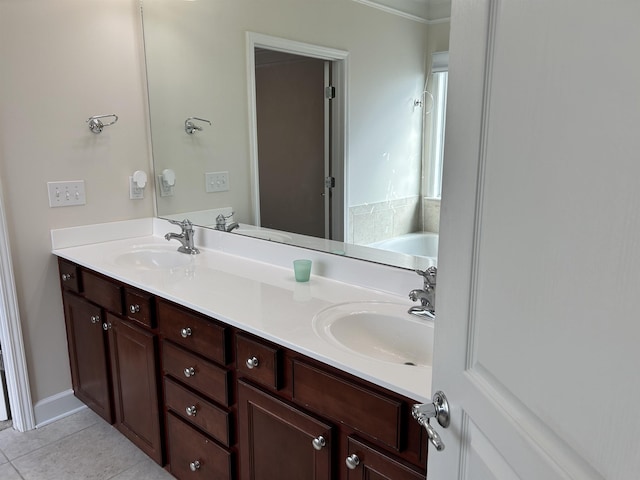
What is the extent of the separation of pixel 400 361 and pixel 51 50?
2043mm

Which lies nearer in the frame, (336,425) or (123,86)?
(336,425)

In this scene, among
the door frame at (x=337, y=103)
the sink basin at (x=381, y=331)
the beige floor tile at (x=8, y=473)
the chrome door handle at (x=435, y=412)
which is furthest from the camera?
the beige floor tile at (x=8, y=473)

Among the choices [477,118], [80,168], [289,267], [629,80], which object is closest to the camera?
[629,80]

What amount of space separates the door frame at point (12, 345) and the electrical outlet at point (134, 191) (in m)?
0.60

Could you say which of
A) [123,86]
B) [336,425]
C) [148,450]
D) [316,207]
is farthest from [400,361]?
[123,86]

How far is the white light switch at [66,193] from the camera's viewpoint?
2.24 metres

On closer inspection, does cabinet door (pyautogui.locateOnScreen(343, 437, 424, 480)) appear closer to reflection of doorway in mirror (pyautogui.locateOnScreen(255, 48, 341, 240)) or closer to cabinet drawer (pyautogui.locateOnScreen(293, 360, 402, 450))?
cabinet drawer (pyautogui.locateOnScreen(293, 360, 402, 450))

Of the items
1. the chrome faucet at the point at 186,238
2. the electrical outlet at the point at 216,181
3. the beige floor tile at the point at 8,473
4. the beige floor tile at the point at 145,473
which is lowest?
the beige floor tile at the point at 145,473

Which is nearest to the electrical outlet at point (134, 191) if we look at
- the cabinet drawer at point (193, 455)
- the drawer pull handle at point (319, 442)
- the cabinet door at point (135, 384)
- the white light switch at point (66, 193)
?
the white light switch at point (66, 193)

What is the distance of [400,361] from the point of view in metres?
1.37

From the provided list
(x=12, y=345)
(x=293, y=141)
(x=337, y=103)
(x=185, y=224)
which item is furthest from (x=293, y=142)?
(x=12, y=345)

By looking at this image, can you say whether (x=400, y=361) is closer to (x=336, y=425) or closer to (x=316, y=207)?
(x=336, y=425)

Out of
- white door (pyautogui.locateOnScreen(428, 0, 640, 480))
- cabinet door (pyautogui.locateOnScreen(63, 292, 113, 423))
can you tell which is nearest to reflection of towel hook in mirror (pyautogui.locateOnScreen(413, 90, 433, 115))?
white door (pyautogui.locateOnScreen(428, 0, 640, 480))

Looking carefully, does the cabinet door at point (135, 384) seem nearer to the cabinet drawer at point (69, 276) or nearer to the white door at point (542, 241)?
the cabinet drawer at point (69, 276)
